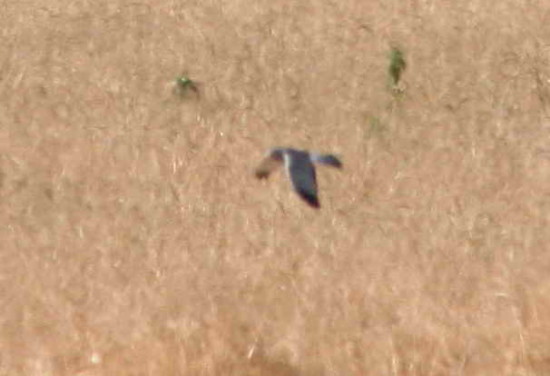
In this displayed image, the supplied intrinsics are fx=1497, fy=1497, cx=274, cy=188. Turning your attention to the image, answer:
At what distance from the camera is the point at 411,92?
11.0m

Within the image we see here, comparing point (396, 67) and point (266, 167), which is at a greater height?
point (396, 67)

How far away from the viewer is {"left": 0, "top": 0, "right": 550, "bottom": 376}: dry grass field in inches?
385

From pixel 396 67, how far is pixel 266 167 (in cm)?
138

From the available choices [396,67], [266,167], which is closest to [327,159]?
[266,167]

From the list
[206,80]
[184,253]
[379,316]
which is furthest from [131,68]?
[379,316]

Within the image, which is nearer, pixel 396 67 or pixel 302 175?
pixel 302 175

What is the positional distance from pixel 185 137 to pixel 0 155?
1.32 m

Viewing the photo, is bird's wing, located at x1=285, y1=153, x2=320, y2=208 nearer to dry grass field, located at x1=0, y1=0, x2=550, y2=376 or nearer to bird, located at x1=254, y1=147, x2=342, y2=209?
bird, located at x1=254, y1=147, x2=342, y2=209

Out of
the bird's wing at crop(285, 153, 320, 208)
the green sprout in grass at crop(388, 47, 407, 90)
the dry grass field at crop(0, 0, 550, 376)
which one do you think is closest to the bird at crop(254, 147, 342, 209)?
the bird's wing at crop(285, 153, 320, 208)

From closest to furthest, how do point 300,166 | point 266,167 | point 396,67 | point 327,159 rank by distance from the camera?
1. point 300,166
2. point 327,159
3. point 266,167
4. point 396,67

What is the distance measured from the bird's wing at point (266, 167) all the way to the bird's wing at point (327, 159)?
0.31m

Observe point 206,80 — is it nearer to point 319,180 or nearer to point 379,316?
point 319,180

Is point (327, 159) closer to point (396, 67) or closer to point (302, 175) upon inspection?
point (302, 175)

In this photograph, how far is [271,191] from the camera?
1049cm
